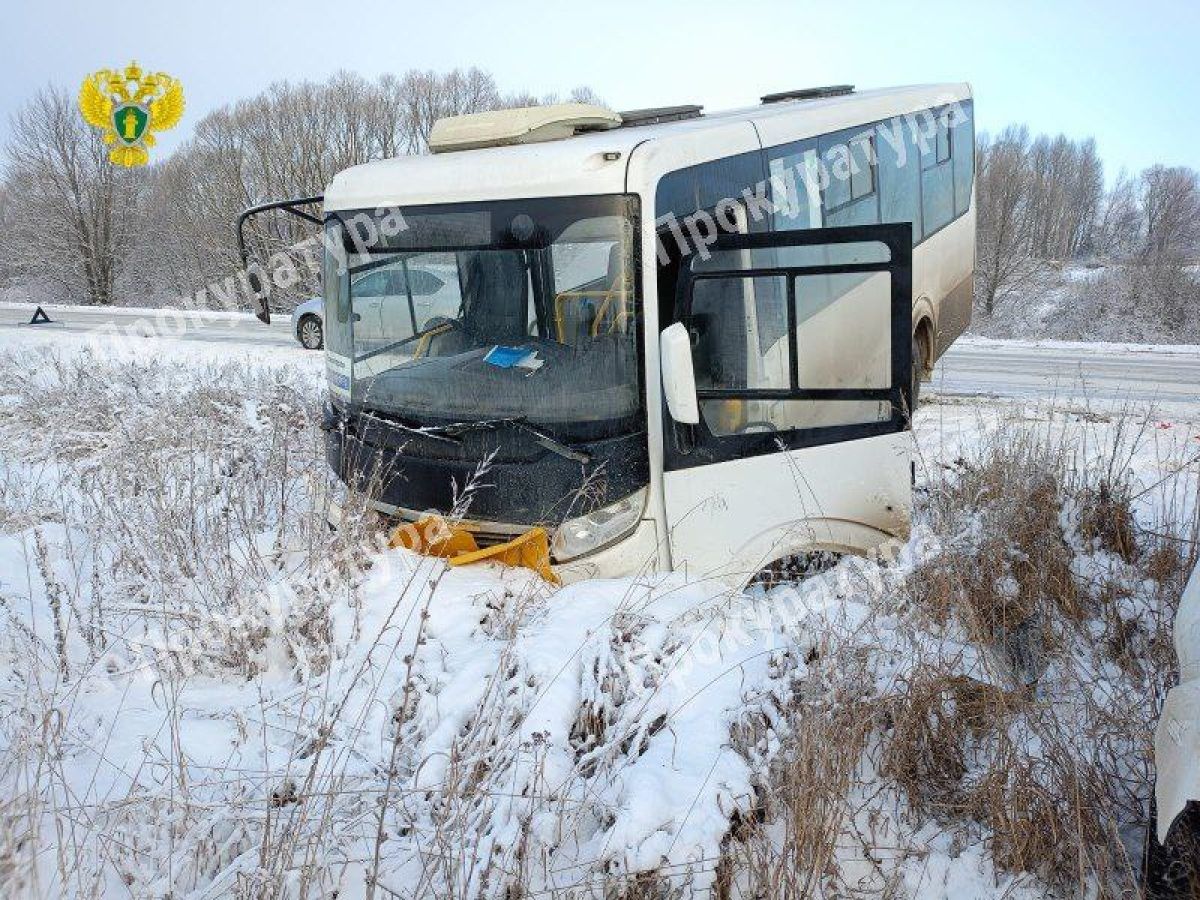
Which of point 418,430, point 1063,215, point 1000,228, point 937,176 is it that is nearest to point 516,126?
point 418,430

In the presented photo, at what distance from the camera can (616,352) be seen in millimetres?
3387

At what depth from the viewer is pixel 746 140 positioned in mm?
4125

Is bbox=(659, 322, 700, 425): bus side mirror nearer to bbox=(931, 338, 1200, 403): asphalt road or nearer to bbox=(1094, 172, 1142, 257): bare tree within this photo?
bbox=(931, 338, 1200, 403): asphalt road

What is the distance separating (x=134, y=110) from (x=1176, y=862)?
13.1 meters

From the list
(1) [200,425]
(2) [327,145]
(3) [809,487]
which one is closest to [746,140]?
(3) [809,487]

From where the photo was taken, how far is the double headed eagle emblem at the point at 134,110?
36.4 feet

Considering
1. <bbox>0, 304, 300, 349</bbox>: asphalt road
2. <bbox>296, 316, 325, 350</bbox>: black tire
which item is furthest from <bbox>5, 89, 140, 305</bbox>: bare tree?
<bbox>296, 316, 325, 350</bbox>: black tire

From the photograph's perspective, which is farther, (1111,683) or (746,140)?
(746,140)

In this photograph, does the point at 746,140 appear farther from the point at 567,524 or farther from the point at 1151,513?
the point at 1151,513

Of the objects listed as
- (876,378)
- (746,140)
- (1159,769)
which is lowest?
(1159,769)

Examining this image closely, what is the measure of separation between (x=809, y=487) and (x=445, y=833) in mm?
2145

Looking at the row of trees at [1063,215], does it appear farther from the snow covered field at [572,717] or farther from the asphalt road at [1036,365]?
the snow covered field at [572,717]

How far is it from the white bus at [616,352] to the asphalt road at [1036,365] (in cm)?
512

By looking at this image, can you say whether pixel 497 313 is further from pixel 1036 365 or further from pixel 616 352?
pixel 1036 365
